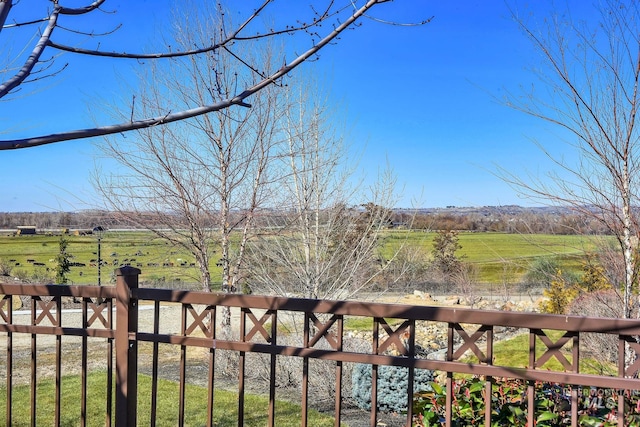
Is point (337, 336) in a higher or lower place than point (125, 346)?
higher

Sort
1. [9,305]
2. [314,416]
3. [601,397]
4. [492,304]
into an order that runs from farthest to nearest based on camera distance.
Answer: [492,304] < [314,416] < [601,397] < [9,305]

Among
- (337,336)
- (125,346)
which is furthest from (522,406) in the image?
(125,346)

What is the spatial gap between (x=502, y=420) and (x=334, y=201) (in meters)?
4.16

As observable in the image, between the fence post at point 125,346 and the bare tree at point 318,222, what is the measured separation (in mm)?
3818

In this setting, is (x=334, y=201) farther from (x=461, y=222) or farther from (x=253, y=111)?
(x=461, y=222)

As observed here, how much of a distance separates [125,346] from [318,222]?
4112mm

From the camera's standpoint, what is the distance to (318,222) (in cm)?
614

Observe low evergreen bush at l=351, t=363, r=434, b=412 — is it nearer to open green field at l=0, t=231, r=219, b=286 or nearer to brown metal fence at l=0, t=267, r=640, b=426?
open green field at l=0, t=231, r=219, b=286

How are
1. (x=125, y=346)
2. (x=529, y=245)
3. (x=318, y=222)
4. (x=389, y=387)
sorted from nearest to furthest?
(x=125, y=346), (x=529, y=245), (x=389, y=387), (x=318, y=222)

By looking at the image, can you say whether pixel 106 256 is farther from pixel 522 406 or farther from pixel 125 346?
pixel 522 406

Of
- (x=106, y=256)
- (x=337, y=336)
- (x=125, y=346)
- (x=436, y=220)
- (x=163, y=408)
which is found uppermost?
(x=436, y=220)

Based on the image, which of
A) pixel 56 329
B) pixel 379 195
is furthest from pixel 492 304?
pixel 56 329

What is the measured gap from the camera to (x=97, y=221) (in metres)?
6.51

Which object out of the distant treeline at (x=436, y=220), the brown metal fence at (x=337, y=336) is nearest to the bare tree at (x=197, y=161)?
the distant treeline at (x=436, y=220)
